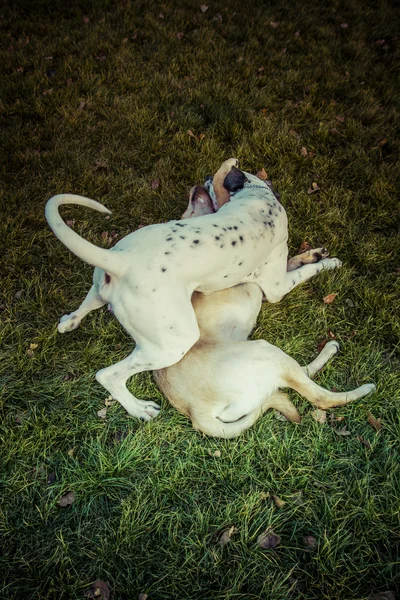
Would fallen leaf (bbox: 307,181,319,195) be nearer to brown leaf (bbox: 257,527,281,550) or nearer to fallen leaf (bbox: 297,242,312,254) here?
fallen leaf (bbox: 297,242,312,254)

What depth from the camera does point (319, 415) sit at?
2.95 metres

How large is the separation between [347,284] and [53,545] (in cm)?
292

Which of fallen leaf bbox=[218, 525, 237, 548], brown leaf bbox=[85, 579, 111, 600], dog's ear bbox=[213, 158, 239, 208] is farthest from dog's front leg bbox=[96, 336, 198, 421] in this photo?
dog's ear bbox=[213, 158, 239, 208]

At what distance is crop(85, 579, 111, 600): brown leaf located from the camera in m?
2.29

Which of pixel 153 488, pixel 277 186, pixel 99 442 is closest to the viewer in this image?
pixel 153 488

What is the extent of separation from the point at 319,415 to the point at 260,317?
36.3 inches

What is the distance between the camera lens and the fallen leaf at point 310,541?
96.1 inches

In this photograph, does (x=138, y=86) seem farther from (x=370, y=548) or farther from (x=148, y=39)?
(x=370, y=548)

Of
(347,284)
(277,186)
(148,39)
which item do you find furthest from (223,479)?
(148,39)

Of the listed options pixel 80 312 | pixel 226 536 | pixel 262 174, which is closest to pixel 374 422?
pixel 226 536

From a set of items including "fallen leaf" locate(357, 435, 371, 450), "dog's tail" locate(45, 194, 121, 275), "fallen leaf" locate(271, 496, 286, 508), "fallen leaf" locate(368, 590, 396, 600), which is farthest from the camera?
"fallen leaf" locate(357, 435, 371, 450)

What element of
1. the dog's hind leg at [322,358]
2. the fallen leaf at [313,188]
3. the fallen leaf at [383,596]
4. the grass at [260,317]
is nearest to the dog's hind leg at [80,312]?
the grass at [260,317]

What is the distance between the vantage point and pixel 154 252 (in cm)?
247

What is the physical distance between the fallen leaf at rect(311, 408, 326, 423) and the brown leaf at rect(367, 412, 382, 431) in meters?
0.30
